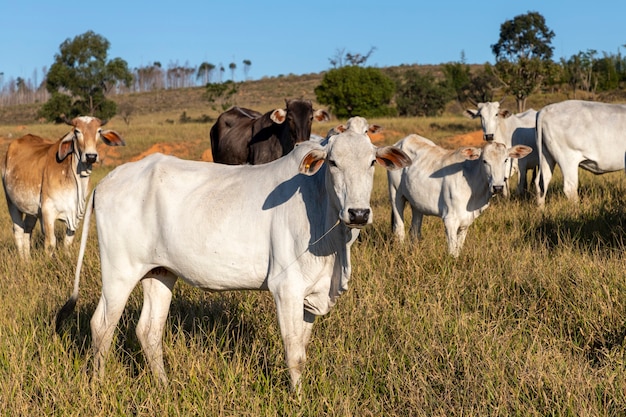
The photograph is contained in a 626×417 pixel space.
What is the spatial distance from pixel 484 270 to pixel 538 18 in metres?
50.2

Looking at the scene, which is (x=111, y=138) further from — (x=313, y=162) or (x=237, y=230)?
(x=313, y=162)

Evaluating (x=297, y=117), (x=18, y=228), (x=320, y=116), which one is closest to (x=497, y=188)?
(x=320, y=116)

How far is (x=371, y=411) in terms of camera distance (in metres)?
3.79

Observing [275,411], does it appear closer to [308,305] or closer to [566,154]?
[308,305]

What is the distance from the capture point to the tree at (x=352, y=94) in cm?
4416

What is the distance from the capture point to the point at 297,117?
8.66m

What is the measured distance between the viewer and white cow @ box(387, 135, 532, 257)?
7.45 metres

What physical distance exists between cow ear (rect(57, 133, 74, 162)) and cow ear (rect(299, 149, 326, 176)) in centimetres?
541

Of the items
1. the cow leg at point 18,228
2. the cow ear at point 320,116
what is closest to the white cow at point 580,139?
the cow ear at point 320,116

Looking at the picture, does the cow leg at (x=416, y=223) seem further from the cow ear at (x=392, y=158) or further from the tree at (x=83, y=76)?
the tree at (x=83, y=76)

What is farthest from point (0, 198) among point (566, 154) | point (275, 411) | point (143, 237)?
point (275, 411)

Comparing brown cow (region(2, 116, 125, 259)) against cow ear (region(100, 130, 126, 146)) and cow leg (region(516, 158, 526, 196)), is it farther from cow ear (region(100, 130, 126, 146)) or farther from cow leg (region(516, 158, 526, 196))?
cow leg (region(516, 158, 526, 196))

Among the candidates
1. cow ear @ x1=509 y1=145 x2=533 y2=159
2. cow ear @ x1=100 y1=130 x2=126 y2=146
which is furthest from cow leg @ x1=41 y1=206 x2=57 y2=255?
cow ear @ x1=509 y1=145 x2=533 y2=159

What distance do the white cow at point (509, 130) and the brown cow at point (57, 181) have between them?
682 cm
